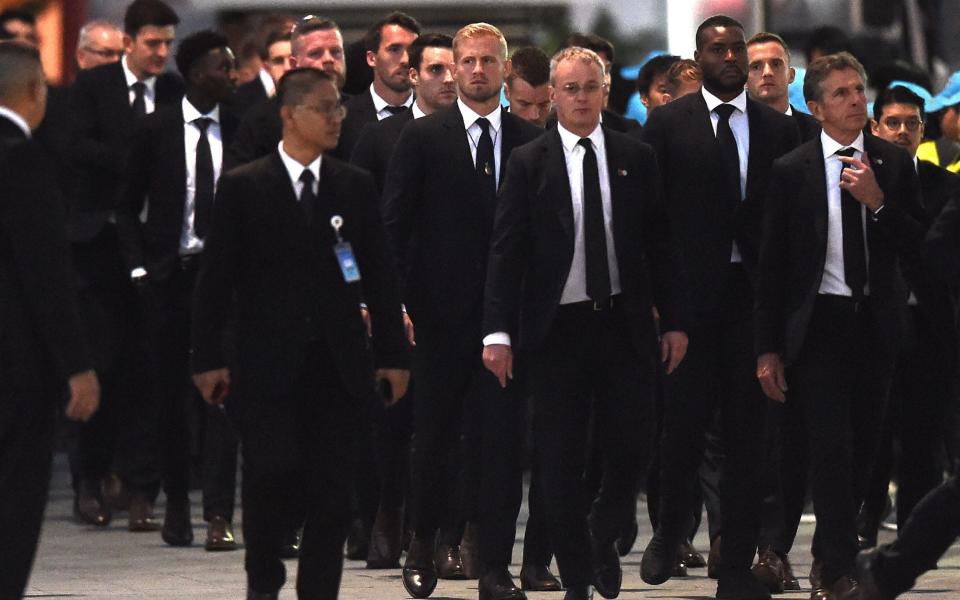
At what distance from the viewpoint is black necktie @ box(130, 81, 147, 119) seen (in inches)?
515

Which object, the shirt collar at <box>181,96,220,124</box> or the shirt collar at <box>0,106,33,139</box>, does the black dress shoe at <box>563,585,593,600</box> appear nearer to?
the shirt collar at <box>0,106,33,139</box>

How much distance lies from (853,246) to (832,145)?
425 millimetres

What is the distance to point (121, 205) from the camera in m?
12.2

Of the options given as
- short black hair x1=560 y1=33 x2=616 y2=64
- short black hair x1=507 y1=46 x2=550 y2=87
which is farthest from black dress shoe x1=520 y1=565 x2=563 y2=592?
short black hair x1=560 y1=33 x2=616 y2=64

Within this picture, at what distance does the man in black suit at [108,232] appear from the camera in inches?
512

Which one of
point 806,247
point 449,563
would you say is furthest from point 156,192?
point 806,247

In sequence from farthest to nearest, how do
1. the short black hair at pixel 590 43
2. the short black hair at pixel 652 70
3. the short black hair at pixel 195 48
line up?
the short black hair at pixel 652 70
the short black hair at pixel 590 43
the short black hair at pixel 195 48

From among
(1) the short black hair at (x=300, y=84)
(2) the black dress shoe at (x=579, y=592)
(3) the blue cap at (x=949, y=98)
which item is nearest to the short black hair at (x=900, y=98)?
(3) the blue cap at (x=949, y=98)

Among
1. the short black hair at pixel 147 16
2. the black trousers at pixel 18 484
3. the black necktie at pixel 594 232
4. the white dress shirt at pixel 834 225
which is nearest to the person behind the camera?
the black trousers at pixel 18 484

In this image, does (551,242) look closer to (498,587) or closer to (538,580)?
(498,587)

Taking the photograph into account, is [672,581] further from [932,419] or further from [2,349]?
[2,349]

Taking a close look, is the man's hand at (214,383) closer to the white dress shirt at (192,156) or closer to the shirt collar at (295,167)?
the shirt collar at (295,167)

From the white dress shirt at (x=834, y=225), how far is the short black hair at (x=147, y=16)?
16.1 ft

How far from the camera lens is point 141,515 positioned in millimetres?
12617
